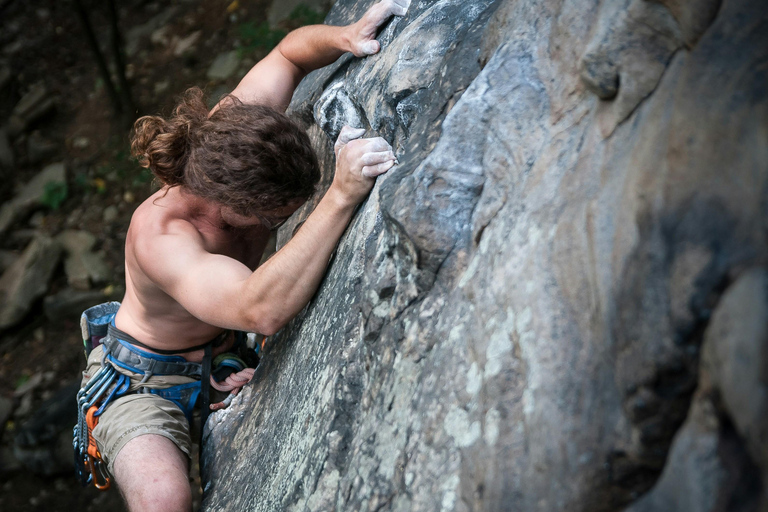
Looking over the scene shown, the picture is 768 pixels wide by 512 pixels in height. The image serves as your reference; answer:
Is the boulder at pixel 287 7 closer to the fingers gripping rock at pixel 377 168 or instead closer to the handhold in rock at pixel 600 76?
the fingers gripping rock at pixel 377 168

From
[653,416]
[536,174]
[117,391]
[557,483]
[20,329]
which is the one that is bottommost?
[20,329]

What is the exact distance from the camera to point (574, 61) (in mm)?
1307

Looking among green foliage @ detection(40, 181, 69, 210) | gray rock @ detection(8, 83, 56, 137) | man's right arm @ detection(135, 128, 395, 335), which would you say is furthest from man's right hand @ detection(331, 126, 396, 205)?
gray rock @ detection(8, 83, 56, 137)

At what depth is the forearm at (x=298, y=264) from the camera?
1.96 m

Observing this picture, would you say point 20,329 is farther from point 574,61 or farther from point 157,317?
point 574,61

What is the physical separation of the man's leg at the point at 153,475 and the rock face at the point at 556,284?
1.56 ft

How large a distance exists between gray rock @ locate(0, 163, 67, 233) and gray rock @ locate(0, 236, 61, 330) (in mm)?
565

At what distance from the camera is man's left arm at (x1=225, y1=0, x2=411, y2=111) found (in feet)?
8.75

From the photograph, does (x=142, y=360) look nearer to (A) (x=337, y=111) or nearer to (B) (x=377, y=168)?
(A) (x=337, y=111)

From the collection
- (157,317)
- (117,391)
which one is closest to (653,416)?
(157,317)

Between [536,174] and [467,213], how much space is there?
219mm

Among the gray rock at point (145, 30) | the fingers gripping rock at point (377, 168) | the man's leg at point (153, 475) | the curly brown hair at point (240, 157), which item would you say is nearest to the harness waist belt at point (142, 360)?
the man's leg at point (153, 475)

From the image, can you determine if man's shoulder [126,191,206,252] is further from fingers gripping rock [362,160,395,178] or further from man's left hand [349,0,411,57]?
man's left hand [349,0,411,57]

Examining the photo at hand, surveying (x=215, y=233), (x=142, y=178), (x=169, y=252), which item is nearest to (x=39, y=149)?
(x=142, y=178)
